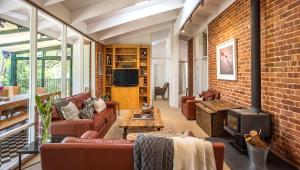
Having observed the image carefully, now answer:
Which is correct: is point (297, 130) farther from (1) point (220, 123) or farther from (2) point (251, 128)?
(1) point (220, 123)

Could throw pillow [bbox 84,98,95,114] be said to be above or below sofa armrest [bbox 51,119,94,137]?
above

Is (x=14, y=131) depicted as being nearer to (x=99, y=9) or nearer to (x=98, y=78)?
(x=99, y=9)

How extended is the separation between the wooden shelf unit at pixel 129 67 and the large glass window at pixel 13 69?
525cm

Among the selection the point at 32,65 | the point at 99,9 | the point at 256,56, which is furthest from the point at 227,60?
the point at 32,65

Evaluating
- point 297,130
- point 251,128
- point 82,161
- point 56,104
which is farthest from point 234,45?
point 82,161

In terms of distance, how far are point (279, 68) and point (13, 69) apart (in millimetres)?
4026

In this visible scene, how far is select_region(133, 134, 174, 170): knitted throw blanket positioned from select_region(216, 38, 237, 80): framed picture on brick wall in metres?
3.75

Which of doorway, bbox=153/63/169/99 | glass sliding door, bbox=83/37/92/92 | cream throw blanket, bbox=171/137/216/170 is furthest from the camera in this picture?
doorway, bbox=153/63/169/99

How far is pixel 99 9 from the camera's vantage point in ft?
17.8

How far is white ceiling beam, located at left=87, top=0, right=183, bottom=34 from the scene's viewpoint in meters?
6.62

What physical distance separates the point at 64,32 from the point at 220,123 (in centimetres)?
394

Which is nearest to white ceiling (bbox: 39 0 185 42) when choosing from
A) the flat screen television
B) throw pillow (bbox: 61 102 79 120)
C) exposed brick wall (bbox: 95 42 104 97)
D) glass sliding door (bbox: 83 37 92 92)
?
exposed brick wall (bbox: 95 42 104 97)

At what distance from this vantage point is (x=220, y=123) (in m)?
5.16

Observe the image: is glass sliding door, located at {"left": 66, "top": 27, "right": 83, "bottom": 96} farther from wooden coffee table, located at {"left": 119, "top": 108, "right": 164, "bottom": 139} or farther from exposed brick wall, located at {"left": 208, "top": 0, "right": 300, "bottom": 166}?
exposed brick wall, located at {"left": 208, "top": 0, "right": 300, "bottom": 166}
